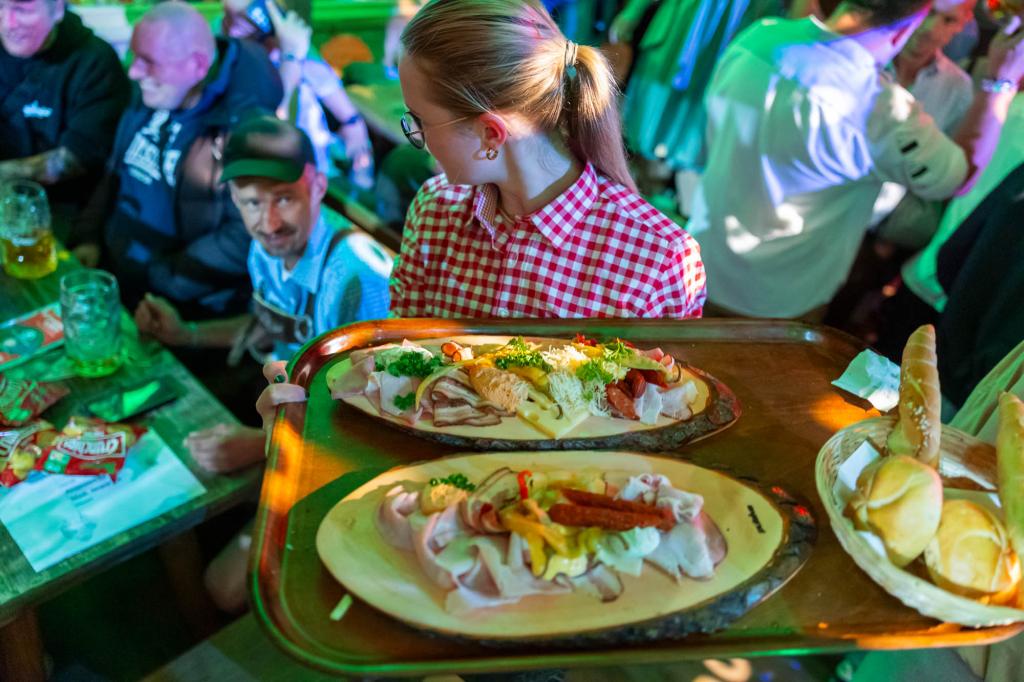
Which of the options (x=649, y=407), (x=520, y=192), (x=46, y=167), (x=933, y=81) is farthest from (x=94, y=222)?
(x=933, y=81)

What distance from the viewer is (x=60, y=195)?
4.07m

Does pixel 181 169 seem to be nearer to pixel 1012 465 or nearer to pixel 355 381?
pixel 355 381

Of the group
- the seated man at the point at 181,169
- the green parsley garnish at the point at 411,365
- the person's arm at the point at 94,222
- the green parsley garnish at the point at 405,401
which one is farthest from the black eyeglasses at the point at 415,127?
the person's arm at the point at 94,222

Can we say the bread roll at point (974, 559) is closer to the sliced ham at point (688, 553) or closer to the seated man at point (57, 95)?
the sliced ham at point (688, 553)

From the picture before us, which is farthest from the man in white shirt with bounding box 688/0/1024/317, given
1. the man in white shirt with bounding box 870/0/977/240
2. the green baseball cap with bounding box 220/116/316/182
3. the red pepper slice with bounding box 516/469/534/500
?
the red pepper slice with bounding box 516/469/534/500

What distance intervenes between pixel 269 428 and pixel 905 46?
10.5 ft

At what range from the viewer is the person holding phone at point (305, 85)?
175 inches

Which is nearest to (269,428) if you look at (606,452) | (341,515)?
(341,515)

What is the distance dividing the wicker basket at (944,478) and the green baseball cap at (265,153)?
6.68 ft

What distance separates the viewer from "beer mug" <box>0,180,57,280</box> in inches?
114

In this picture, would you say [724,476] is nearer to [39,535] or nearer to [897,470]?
[897,470]

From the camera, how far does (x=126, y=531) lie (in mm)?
1969

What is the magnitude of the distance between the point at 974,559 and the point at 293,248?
229 cm

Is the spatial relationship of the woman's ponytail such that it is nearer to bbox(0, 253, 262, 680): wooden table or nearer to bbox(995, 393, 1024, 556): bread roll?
bbox(995, 393, 1024, 556): bread roll
